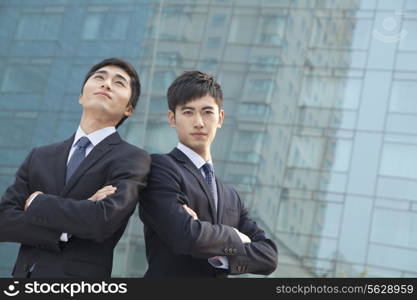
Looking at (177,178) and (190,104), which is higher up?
(190,104)

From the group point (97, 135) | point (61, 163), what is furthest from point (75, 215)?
point (97, 135)

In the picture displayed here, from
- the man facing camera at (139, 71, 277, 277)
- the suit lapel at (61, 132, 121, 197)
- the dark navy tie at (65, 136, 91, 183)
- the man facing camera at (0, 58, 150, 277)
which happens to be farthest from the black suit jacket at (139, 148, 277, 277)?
the dark navy tie at (65, 136, 91, 183)

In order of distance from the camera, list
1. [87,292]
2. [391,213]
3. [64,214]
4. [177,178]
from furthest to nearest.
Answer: [391,213], [177,178], [64,214], [87,292]

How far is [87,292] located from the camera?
2.62 metres

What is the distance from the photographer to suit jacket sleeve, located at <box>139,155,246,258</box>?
9.46ft

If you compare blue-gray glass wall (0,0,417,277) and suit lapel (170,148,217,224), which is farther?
blue-gray glass wall (0,0,417,277)

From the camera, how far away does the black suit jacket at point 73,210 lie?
→ 113 inches

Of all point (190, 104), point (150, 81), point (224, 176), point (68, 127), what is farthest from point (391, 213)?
point (190, 104)

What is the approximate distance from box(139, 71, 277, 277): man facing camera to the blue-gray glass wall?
9.10 m

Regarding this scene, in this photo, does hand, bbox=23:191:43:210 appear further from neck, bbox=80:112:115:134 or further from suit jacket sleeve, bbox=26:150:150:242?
neck, bbox=80:112:115:134

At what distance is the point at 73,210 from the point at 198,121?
700 mm

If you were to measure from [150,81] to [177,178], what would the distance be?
34.0ft

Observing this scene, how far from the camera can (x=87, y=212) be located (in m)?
2.87

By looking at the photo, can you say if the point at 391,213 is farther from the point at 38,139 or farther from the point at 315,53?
the point at 38,139
